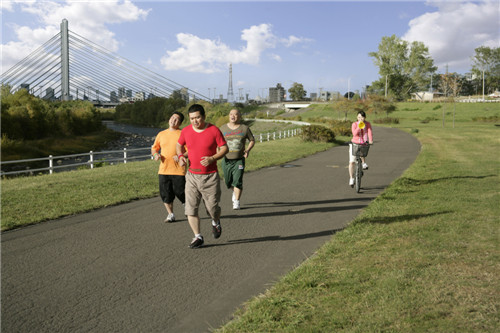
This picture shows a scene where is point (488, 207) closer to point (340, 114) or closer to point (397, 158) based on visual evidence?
point (397, 158)

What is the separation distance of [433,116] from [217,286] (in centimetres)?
8162

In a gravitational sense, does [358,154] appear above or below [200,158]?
below

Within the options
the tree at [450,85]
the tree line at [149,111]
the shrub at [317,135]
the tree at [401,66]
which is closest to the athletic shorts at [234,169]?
the shrub at [317,135]

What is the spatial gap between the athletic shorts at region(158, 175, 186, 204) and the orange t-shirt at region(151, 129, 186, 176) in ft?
0.27

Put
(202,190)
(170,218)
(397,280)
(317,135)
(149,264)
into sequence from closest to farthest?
(397,280) → (149,264) → (202,190) → (170,218) → (317,135)

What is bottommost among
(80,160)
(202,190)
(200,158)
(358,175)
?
(80,160)

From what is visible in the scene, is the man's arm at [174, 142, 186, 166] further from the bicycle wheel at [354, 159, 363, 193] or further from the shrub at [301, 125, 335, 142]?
the shrub at [301, 125, 335, 142]

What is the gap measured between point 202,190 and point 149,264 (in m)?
1.15

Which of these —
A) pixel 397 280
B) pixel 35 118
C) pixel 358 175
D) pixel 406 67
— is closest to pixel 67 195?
pixel 358 175

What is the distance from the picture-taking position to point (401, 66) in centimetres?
10450

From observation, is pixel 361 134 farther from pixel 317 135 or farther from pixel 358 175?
pixel 317 135

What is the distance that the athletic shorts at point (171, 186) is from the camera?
6.88 m

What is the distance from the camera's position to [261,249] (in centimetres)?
572

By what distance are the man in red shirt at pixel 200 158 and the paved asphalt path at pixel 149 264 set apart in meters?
0.59
